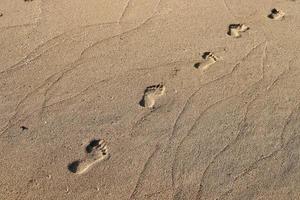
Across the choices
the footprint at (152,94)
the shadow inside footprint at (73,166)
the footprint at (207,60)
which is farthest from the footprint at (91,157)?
the footprint at (207,60)

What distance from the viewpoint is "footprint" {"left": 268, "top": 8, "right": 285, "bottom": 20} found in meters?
3.94

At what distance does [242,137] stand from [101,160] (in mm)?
808

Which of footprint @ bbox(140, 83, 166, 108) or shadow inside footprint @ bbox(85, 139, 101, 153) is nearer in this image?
shadow inside footprint @ bbox(85, 139, 101, 153)

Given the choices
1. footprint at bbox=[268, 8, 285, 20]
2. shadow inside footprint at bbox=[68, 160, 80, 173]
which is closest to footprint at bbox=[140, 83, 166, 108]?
shadow inside footprint at bbox=[68, 160, 80, 173]

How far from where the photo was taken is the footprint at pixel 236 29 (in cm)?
376

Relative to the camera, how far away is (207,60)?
353cm

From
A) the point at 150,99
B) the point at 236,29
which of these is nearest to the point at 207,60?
the point at 236,29

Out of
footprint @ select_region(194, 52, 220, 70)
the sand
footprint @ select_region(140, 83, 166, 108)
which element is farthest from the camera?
footprint @ select_region(194, 52, 220, 70)

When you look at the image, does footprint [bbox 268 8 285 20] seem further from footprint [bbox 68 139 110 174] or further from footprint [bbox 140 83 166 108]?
footprint [bbox 68 139 110 174]

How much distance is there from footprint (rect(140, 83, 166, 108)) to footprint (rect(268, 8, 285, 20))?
1.14 metres

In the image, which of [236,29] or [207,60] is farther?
[236,29]

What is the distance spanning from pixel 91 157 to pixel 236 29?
153 centimetres

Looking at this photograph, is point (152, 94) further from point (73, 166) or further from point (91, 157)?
point (73, 166)

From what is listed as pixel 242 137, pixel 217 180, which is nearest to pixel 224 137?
pixel 242 137
